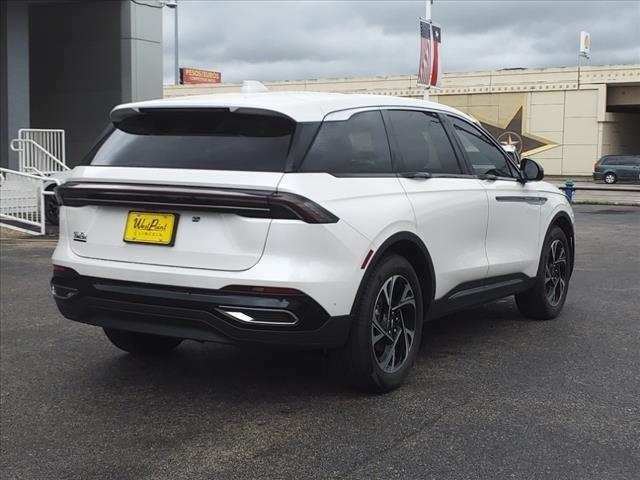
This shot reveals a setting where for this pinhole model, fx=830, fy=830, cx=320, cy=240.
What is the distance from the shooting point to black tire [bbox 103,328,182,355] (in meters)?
5.43

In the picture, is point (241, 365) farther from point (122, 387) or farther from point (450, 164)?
point (450, 164)

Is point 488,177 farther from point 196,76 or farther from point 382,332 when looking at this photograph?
point 196,76

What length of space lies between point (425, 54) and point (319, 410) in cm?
2028

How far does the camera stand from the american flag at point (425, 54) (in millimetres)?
23266

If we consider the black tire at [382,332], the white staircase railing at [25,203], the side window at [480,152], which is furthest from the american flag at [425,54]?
the black tire at [382,332]

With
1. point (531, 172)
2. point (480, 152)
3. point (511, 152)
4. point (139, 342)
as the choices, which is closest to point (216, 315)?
point (139, 342)

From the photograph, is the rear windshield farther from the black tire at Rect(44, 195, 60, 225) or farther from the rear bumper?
the black tire at Rect(44, 195, 60, 225)

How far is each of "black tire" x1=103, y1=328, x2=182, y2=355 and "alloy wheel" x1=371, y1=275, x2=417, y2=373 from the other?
1.45m

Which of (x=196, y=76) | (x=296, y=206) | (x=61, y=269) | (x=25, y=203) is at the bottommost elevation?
(x=25, y=203)

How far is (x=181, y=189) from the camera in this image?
4246 millimetres

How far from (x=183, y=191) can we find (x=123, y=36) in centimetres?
1602

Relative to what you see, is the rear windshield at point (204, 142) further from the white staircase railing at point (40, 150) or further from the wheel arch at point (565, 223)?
the white staircase railing at point (40, 150)

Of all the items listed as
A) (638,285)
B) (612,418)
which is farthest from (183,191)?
(638,285)

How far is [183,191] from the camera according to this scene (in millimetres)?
4230
